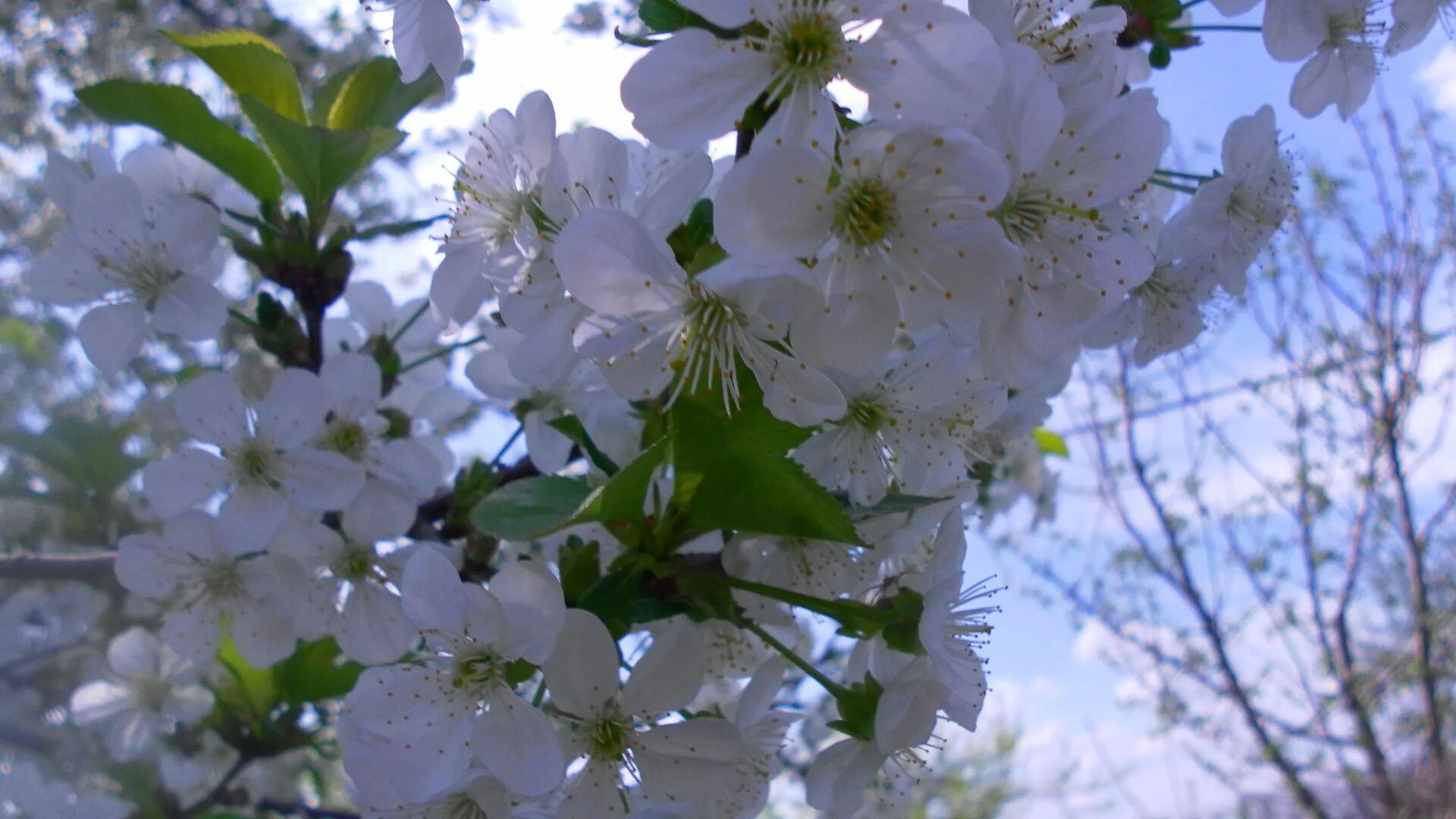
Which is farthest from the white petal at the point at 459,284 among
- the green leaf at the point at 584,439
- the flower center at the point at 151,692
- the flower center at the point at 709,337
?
the flower center at the point at 151,692

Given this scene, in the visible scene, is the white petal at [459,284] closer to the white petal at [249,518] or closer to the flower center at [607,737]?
the white petal at [249,518]

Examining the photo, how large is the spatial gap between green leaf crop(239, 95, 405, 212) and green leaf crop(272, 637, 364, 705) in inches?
29.4

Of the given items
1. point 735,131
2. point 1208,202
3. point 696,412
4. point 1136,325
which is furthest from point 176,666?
point 1208,202

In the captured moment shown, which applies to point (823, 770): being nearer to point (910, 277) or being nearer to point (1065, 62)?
point (910, 277)

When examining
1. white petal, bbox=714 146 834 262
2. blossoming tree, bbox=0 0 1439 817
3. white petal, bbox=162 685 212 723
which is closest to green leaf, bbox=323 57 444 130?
blossoming tree, bbox=0 0 1439 817

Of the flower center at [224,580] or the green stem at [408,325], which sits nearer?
the flower center at [224,580]

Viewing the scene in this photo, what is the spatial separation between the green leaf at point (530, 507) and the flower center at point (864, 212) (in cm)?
35

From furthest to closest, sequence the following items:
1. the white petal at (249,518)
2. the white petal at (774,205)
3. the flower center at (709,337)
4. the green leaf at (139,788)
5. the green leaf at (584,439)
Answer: the green leaf at (139,788)
the white petal at (249,518)
the green leaf at (584,439)
the flower center at (709,337)
the white petal at (774,205)

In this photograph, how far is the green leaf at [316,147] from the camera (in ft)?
4.13

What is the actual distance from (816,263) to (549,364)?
1.09ft

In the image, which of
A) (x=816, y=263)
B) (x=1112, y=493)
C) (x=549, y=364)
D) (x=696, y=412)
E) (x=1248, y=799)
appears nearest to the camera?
(x=816, y=263)

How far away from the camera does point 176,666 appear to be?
1979 millimetres

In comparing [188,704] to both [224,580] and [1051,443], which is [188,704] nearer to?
[224,580]

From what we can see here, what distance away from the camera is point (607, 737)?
92 centimetres
